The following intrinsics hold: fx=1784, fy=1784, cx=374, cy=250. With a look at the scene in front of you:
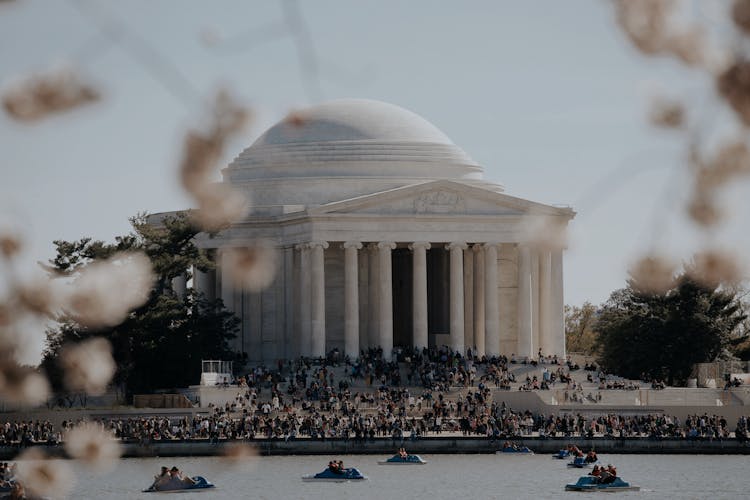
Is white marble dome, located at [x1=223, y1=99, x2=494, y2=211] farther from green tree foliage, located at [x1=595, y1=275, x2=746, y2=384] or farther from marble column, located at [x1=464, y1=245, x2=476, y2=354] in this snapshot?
green tree foliage, located at [x1=595, y1=275, x2=746, y2=384]

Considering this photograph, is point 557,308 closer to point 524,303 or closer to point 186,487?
point 524,303

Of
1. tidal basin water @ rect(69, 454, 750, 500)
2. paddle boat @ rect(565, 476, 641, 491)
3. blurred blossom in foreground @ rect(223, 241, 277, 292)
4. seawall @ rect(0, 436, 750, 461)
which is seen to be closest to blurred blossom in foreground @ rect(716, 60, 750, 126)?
blurred blossom in foreground @ rect(223, 241, 277, 292)

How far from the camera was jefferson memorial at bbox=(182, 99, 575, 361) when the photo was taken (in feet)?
522

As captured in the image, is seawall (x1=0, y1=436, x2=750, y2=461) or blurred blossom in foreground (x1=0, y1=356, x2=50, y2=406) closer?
blurred blossom in foreground (x1=0, y1=356, x2=50, y2=406)

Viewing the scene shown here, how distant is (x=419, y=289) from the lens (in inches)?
6304

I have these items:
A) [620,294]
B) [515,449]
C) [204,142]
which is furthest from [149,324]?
[204,142]

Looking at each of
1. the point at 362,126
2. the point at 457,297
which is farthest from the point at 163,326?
the point at 362,126

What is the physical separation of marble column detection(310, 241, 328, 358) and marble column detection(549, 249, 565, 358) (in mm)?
21434

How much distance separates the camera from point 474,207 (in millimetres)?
160875

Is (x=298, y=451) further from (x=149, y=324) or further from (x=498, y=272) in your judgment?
(x=498, y=272)

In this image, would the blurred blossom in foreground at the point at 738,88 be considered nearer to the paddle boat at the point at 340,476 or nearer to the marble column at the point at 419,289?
the paddle boat at the point at 340,476

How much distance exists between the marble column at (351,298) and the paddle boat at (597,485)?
67579 millimetres

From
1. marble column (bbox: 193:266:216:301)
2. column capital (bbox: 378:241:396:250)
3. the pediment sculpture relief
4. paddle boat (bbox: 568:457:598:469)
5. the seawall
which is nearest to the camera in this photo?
paddle boat (bbox: 568:457:598:469)

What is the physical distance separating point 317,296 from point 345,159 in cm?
1510
